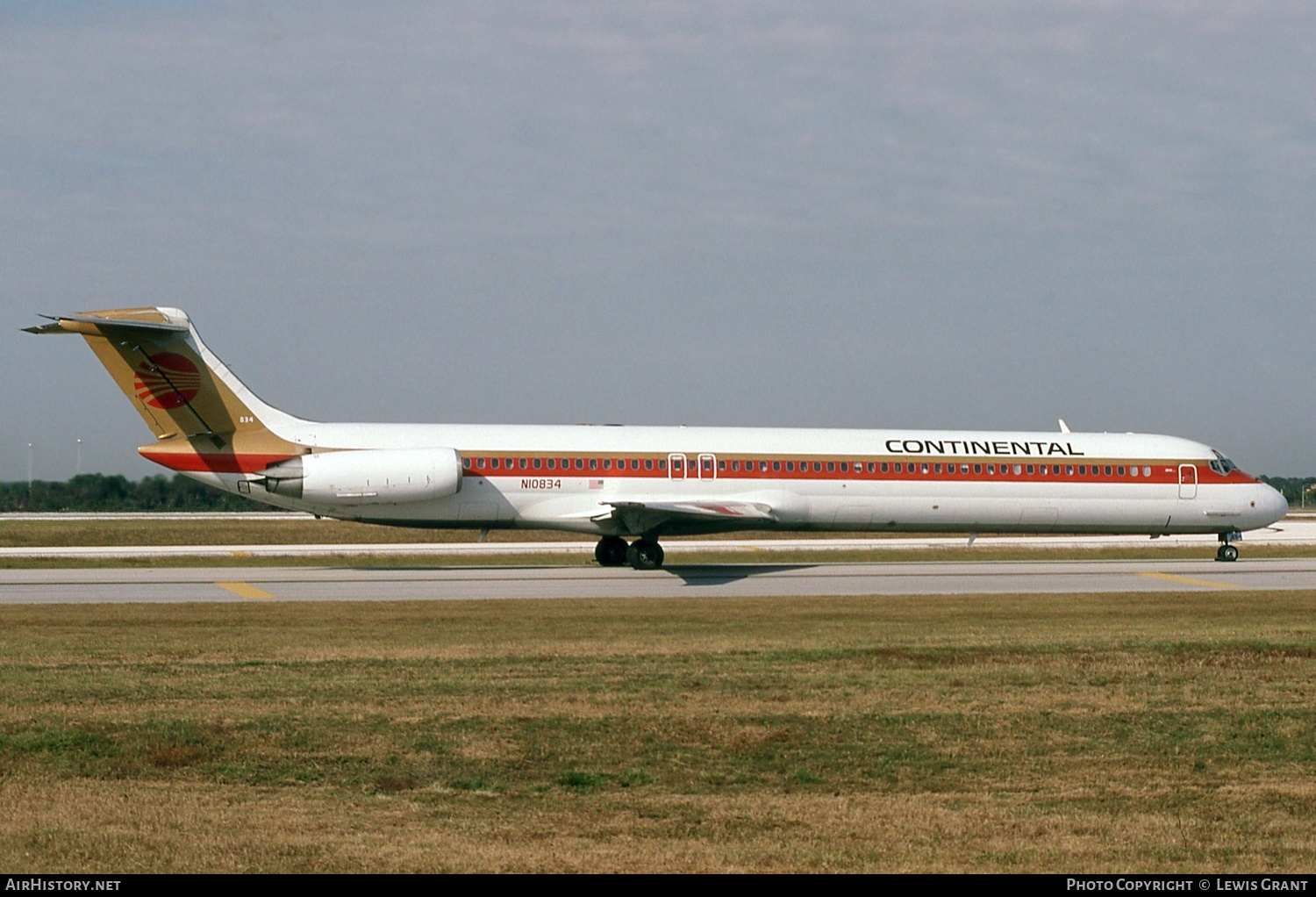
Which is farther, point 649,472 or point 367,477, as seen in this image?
point 649,472

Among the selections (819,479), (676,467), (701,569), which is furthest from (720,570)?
(819,479)

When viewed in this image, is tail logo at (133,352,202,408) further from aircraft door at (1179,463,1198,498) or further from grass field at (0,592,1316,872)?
aircraft door at (1179,463,1198,498)

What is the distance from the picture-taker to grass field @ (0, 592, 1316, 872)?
25.3 ft

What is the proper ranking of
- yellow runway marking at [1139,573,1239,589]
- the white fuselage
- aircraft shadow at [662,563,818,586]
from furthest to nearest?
the white fuselage, aircraft shadow at [662,563,818,586], yellow runway marking at [1139,573,1239,589]

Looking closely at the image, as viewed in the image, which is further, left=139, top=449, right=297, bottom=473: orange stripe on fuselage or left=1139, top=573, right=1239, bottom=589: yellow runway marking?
left=139, top=449, right=297, bottom=473: orange stripe on fuselage

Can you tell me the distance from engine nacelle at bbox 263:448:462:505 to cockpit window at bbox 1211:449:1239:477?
19.8 m

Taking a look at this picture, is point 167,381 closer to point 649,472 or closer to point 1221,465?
point 649,472

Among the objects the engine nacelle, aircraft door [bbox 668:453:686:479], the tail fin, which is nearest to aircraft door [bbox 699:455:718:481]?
aircraft door [bbox 668:453:686:479]

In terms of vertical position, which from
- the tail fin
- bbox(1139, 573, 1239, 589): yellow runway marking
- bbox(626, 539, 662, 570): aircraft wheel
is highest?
the tail fin

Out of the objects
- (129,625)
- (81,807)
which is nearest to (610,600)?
(129,625)

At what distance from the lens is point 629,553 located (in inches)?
1414

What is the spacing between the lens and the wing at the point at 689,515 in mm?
30406

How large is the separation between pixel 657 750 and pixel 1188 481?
2811cm

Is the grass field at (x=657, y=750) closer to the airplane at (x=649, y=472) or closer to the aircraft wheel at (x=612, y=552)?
the airplane at (x=649, y=472)
